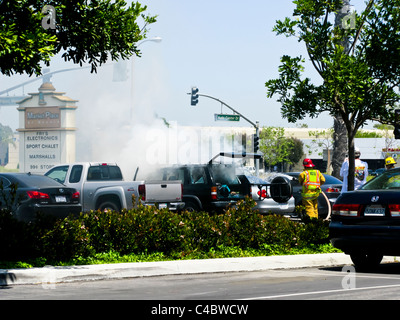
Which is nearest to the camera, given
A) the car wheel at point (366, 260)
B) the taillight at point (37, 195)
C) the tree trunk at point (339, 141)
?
the car wheel at point (366, 260)

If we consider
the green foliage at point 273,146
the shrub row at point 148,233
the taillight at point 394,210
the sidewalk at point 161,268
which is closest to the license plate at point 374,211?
the taillight at point 394,210

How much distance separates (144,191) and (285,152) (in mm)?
71778

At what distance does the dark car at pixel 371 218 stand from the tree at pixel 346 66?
480 centimetres

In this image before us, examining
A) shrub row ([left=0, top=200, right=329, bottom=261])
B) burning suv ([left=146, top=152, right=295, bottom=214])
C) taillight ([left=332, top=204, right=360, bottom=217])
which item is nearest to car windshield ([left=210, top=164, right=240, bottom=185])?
burning suv ([left=146, top=152, right=295, bottom=214])

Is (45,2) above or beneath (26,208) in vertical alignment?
above

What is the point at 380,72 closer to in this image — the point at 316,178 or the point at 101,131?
the point at 316,178

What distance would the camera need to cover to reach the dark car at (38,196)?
57.5ft

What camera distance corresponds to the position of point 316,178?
54.4 feet

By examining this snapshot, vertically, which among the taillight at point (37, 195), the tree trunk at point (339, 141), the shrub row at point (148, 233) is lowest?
the shrub row at point (148, 233)

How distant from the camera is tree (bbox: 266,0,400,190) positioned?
54.0 feet

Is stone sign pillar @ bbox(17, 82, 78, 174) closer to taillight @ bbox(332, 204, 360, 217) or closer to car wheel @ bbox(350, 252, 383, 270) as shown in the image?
car wheel @ bbox(350, 252, 383, 270)

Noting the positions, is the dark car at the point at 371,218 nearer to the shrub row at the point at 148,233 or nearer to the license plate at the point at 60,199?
the shrub row at the point at 148,233

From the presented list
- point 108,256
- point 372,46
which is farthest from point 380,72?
point 108,256

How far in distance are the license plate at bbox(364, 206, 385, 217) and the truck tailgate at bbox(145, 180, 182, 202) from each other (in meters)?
9.95
